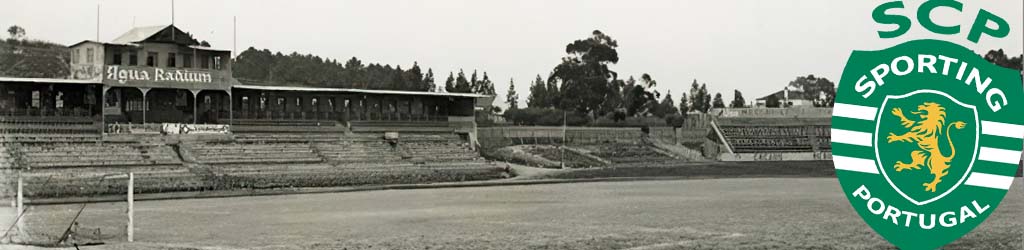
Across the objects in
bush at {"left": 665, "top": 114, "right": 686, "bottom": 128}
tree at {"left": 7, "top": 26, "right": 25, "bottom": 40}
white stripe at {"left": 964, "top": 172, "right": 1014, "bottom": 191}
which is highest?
tree at {"left": 7, "top": 26, "right": 25, "bottom": 40}

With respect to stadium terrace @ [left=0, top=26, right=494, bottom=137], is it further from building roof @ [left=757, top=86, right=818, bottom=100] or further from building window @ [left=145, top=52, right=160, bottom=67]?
building roof @ [left=757, top=86, right=818, bottom=100]

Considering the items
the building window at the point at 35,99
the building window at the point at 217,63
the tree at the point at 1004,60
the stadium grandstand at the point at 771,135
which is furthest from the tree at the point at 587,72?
the building window at the point at 35,99

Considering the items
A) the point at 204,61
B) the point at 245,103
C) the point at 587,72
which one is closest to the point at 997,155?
the point at 587,72

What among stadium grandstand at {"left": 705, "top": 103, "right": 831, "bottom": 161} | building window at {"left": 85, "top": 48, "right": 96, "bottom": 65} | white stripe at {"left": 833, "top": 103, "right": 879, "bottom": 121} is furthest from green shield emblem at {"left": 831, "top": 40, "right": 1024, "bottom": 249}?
building window at {"left": 85, "top": 48, "right": 96, "bottom": 65}

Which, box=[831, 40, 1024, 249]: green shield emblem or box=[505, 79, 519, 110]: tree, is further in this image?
box=[505, 79, 519, 110]: tree

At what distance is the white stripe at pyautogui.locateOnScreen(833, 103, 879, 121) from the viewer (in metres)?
6.87

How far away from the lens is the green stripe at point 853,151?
7.02m

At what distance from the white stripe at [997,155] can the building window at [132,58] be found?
31.3ft

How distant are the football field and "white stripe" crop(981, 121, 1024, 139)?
1.20 m

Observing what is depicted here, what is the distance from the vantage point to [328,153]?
715 inches

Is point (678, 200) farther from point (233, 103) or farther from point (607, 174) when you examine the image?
point (233, 103)

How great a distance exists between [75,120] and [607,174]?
10929 millimetres

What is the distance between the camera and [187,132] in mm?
17219

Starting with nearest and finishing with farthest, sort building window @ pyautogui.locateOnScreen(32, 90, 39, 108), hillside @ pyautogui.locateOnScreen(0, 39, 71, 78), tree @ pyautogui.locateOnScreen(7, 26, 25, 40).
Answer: tree @ pyautogui.locateOnScreen(7, 26, 25, 40) → hillside @ pyautogui.locateOnScreen(0, 39, 71, 78) → building window @ pyautogui.locateOnScreen(32, 90, 39, 108)
